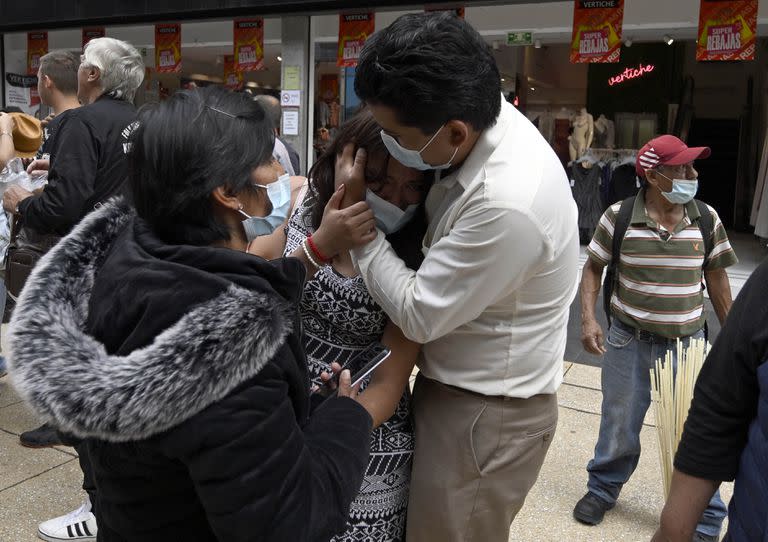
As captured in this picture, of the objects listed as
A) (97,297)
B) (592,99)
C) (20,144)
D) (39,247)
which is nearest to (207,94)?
(97,297)

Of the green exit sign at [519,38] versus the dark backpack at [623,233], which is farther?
the green exit sign at [519,38]

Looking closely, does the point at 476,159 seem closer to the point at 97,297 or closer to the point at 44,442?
the point at 97,297

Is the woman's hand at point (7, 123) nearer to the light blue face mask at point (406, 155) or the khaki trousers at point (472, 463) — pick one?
the light blue face mask at point (406, 155)

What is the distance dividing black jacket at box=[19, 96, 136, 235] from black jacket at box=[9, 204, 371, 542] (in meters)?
2.20

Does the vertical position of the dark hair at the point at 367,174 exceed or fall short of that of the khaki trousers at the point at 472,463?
it exceeds it

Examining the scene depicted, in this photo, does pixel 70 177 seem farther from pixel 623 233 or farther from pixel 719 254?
pixel 719 254

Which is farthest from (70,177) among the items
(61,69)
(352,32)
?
(352,32)

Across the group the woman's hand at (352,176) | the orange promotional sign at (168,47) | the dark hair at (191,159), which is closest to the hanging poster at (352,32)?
the orange promotional sign at (168,47)

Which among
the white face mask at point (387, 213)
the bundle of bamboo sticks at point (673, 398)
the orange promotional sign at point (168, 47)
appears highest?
the orange promotional sign at point (168, 47)

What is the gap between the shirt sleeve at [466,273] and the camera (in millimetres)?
1702

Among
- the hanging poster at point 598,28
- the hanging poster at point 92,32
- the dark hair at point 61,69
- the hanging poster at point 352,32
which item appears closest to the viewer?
the dark hair at point 61,69

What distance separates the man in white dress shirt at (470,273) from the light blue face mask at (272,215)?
0.72 feet

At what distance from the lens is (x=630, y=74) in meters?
10.9

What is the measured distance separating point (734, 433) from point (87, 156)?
3.06 meters
